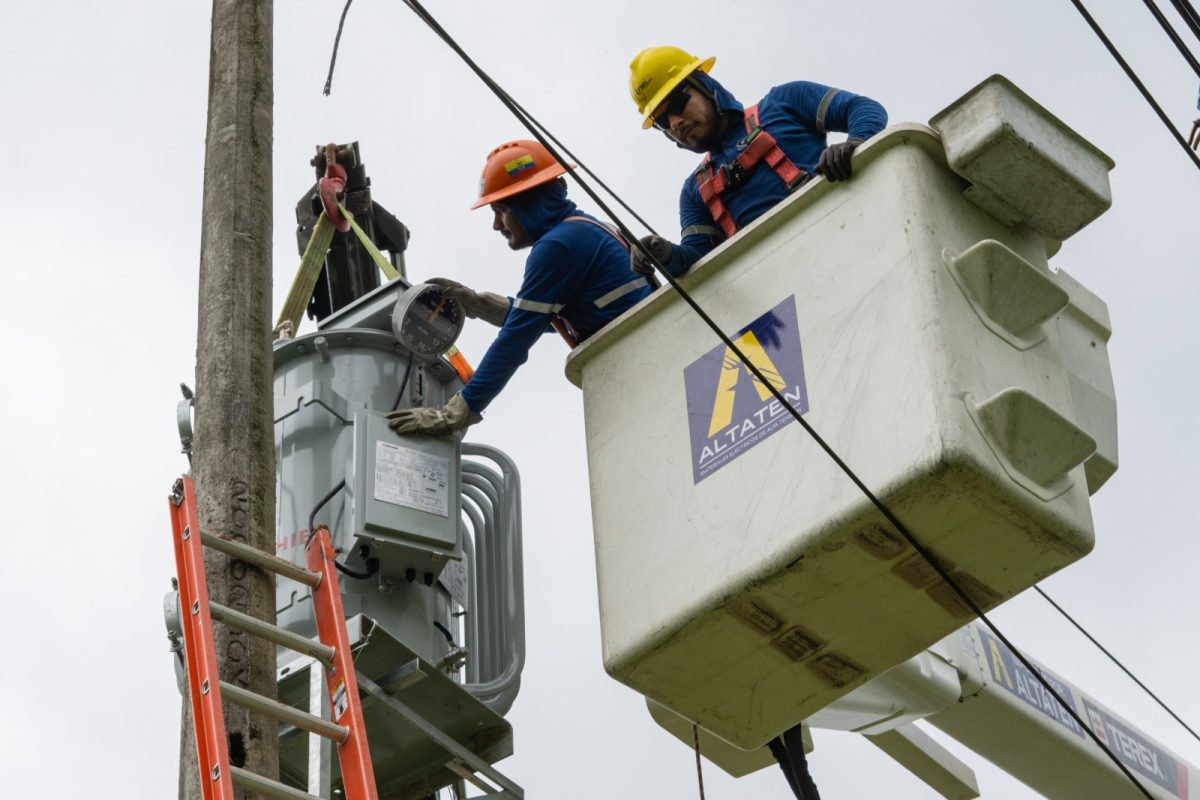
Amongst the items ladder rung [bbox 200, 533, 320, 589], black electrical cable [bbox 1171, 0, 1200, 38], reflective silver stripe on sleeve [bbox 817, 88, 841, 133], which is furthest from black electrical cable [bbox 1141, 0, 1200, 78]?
ladder rung [bbox 200, 533, 320, 589]

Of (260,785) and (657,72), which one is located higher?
(657,72)

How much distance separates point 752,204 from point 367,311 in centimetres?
174

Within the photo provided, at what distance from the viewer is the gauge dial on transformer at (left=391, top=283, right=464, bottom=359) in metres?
7.92

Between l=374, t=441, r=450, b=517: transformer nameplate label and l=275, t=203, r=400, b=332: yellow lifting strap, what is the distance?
1145 millimetres

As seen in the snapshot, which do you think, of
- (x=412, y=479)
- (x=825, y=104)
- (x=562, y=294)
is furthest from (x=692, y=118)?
(x=412, y=479)

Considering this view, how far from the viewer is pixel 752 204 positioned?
7.29 m

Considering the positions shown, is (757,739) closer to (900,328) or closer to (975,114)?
(900,328)

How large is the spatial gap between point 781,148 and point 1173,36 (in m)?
1.69

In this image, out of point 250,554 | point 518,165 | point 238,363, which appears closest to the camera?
point 250,554

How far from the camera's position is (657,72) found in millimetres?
7672

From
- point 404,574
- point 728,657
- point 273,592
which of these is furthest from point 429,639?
point 273,592

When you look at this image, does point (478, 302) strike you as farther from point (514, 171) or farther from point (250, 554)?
point (250, 554)

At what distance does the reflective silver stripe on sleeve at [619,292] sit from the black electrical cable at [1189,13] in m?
2.42

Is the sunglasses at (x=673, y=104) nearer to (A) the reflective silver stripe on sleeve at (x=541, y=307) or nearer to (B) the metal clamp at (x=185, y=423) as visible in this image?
(A) the reflective silver stripe on sleeve at (x=541, y=307)
